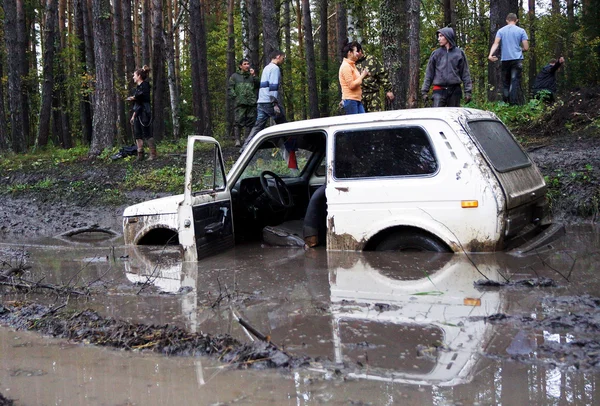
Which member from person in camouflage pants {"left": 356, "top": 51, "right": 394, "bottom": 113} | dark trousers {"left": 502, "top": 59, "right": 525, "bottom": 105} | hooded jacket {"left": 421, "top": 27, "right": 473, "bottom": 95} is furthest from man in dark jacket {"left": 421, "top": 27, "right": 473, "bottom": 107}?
dark trousers {"left": 502, "top": 59, "right": 525, "bottom": 105}

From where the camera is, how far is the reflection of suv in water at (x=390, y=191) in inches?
215

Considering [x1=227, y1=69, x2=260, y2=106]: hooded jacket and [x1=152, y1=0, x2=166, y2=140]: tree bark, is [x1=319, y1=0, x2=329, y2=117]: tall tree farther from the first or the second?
[x1=227, y1=69, x2=260, y2=106]: hooded jacket

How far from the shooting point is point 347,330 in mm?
A: 4172

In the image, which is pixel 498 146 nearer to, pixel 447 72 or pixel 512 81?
pixel 447 72

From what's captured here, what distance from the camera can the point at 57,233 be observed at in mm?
10492

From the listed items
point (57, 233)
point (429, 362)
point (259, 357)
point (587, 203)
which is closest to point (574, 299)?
point (429, 362)

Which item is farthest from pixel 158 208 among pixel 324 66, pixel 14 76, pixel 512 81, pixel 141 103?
pixel 324 66

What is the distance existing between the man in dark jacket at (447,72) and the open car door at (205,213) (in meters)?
4.45

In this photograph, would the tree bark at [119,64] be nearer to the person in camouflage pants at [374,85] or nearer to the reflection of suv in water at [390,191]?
the person in camouflage pants at [374,85]

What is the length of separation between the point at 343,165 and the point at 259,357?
2.76 metres

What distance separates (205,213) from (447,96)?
17.7ft

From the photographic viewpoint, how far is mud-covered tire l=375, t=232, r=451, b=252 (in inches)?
225

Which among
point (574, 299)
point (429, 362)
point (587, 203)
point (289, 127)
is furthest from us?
point (587, 203)

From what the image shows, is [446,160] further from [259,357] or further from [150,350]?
[150,350]
